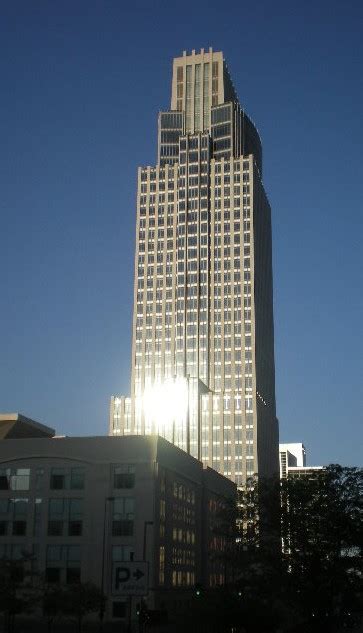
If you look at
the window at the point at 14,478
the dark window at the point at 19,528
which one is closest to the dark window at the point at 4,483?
the window at the point at 14,478

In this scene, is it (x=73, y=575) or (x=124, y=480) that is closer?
(x=73, y=575)

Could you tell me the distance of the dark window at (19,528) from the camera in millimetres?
106000

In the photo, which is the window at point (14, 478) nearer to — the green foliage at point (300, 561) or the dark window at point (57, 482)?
the dark window at point (57, 482)

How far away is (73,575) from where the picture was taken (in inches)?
4026

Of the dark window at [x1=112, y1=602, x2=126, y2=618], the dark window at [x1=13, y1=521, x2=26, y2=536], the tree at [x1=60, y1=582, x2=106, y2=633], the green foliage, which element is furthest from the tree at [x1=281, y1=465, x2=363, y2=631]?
the dark window at [x1=13, y1=521, x2=26, y2=536]

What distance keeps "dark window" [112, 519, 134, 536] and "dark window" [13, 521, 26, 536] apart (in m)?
12.5

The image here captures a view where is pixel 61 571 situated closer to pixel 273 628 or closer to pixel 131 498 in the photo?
pixel 131 498

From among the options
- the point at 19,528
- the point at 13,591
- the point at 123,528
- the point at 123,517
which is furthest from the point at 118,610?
the point at 13,591

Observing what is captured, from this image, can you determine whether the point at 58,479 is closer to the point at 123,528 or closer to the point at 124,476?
the point at 124,476

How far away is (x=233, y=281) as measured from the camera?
19675cm

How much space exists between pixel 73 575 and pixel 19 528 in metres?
10.2

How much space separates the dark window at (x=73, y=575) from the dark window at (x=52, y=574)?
1.42 metres

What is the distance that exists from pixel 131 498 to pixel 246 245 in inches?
4139

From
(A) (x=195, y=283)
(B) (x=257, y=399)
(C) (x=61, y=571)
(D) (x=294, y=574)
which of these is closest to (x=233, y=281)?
(A) (x=195, y=283)
